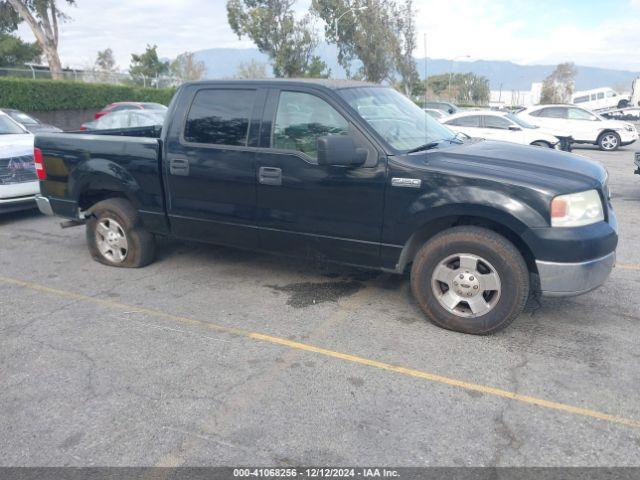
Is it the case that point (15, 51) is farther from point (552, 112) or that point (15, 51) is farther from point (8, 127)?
point (552, 112)

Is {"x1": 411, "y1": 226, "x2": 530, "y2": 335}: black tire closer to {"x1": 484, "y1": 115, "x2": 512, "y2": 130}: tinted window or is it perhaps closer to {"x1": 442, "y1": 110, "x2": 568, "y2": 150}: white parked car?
{"x1": 442, "y1": 110, "x2": 568, "y2": 150}: white parked car

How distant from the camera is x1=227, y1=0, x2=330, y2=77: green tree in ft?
107

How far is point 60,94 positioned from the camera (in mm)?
23797

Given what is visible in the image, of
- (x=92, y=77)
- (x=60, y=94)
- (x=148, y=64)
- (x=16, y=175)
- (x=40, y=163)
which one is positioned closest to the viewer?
(x=40, y=163)

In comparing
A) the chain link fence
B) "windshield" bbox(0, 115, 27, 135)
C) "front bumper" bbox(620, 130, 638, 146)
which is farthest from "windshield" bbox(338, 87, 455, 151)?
the chain link fence

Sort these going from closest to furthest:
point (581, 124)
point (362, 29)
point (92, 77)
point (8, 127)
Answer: point (8, 127) < point (581, 124) < point (92, 77) < point (362, 29)

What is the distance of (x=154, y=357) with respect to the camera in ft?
13.1

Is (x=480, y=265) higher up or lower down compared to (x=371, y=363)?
higher up

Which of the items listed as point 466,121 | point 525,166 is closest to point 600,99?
point 466,121

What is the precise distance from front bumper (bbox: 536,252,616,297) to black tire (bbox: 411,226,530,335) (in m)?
0.13

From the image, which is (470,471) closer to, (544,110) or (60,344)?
(60,344)

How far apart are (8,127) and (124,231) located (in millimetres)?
4726

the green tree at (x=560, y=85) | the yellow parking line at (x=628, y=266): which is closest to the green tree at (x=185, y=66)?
the green tree at (x=560, y=85)

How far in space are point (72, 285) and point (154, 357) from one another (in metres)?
2.04
